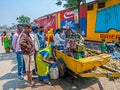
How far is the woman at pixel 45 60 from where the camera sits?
5168 mm

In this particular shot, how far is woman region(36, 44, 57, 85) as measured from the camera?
517cm

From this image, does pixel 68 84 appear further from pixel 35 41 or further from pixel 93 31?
pixel 93 31

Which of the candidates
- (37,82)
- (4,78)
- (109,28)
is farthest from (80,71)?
(109,28)

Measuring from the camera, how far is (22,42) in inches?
194

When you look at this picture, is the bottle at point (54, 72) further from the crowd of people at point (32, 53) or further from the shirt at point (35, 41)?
the shirt at point (35, 41)

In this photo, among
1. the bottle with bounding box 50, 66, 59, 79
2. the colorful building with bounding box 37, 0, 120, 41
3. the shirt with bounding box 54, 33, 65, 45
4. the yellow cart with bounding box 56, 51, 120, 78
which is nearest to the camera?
the yellow cart with bounding box 56, 51, 120, 78

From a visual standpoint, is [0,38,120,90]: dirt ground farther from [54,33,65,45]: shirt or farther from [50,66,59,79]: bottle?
[54,33,65,45]: shirt

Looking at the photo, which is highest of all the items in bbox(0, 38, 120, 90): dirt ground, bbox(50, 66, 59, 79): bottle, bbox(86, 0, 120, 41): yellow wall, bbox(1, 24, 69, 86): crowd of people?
bbox(86, 0, 120, 41): yellow wall

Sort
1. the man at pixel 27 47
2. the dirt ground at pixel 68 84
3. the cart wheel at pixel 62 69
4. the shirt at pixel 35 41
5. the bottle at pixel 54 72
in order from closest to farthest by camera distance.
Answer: the man at pixel 27 47, the dirt ground at pixel 68 84, the bottle at pixel 54 72, the cart wheel at pixel 62 69, the shirt at pixel 35 41

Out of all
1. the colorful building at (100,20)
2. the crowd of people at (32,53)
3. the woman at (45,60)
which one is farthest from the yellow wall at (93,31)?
the woman at (45,60)

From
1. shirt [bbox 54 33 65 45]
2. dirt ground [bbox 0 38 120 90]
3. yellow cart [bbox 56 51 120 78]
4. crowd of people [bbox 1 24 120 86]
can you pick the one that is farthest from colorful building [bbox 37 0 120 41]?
yellow cart [bbox 56 51 120 78]

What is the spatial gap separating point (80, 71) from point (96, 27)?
341 inches

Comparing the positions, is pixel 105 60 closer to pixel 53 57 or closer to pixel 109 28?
pixel 53 57

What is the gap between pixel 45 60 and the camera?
5.10m
